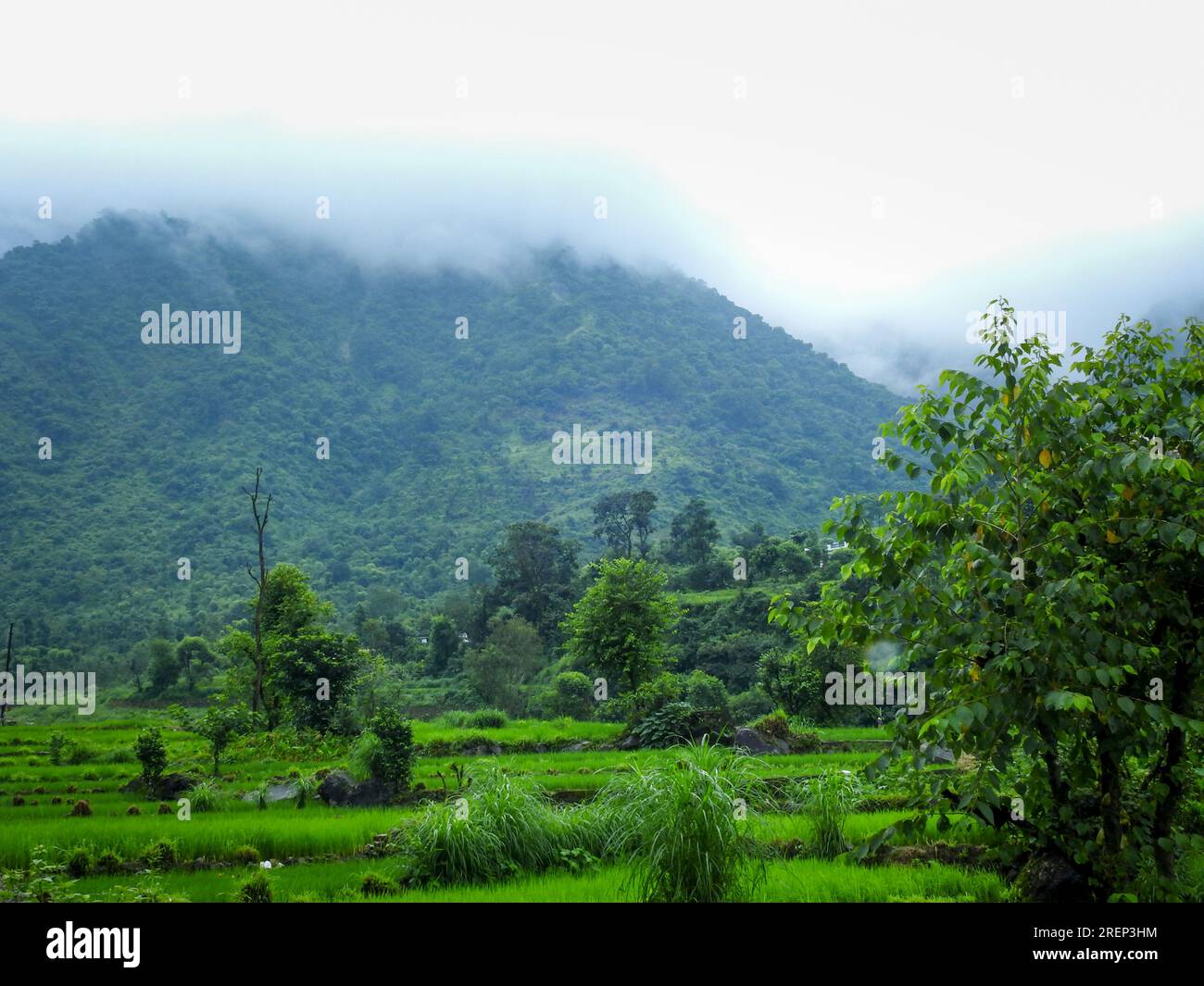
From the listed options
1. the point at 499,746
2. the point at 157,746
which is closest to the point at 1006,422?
the point at 157,746

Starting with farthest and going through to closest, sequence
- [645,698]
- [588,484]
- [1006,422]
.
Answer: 1. [588,484]
2. [645,698]
3. [1006,422]

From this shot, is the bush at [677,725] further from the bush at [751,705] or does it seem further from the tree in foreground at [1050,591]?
the tree in foreground at [1050,591]

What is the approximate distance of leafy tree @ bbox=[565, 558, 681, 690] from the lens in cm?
2675

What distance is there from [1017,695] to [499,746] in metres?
18.0

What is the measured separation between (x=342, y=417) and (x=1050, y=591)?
9294 cm

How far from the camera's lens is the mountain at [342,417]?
2480 inches

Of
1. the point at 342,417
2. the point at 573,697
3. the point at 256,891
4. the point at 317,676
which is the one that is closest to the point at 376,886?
the point at 256,891

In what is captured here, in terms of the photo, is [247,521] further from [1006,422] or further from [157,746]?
[1006,422]

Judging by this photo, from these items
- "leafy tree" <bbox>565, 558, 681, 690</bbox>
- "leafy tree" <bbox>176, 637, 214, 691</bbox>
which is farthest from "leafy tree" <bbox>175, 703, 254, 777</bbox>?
"leafy tree" <bbox>176, 637, 214, 691</bbox>

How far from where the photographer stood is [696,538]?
53375mm

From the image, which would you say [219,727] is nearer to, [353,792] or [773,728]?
[353,792]

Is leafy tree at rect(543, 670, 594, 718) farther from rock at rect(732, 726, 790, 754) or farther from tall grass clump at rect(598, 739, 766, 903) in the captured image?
tall grass clump at rect(598, 739, 766, 903)
